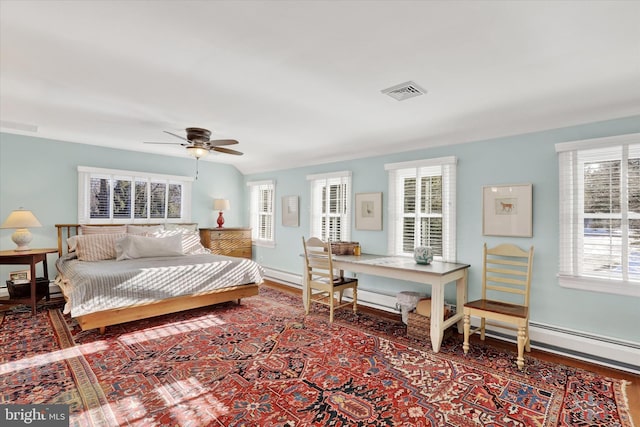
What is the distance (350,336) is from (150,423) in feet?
6.76

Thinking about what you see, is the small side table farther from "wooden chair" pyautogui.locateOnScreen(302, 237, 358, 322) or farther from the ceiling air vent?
the ceiling air vent

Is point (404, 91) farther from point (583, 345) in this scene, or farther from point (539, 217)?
point (583, 345)

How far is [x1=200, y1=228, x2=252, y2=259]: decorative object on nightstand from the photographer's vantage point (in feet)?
20.5

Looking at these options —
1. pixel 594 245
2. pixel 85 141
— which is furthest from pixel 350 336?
pixel 85 141

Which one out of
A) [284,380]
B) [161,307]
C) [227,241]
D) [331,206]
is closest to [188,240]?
[227,241]

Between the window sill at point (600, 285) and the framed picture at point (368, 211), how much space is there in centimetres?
227

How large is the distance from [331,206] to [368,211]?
829 millimetres

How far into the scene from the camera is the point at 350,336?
3527mm

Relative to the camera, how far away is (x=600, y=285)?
303 cm

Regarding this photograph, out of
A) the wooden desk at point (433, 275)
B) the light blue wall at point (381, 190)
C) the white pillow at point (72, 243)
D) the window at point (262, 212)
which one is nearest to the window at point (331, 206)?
the light blue wall at point (381, 190)

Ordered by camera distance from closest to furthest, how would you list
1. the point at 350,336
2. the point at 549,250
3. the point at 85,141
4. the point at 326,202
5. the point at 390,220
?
the point at 549,250 → the point at 350,336 → the point at 390,220 → the point at 85,141 → the point at 326,202

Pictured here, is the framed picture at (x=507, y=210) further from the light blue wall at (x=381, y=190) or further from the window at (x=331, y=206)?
the window at (x=331, y=206)

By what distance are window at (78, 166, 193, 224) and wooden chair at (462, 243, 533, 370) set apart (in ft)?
17.3

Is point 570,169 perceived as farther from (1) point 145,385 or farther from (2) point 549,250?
(1) point 145,385
